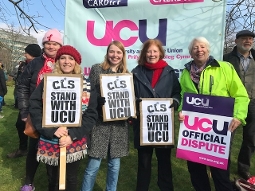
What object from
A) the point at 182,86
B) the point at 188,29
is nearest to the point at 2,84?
the point at 188,29

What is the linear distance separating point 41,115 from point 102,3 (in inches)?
103

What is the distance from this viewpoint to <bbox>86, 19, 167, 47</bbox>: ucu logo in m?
4.51

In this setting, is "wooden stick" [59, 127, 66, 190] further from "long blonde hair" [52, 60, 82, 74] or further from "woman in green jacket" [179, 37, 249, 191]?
"woman in green jacket" [179, 37, 249, 191]

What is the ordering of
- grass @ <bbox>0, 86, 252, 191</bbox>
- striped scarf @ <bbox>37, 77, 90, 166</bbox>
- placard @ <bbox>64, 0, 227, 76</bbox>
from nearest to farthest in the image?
striped scarf @ <bbox>37, 77, 90, 166</bbox>, grass @ <bbox>0, 86, 252, 191</bbox>, placard @ <bbox>64, 0, 227, 76</bbox>

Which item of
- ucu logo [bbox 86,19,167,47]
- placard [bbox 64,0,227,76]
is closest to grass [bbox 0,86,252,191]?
placard [bbox 64,0,227,76]

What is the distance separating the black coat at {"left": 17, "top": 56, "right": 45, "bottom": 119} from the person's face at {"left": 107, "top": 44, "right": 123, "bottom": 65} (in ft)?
3.14

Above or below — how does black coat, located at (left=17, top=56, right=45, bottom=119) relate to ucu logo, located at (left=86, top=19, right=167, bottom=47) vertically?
below

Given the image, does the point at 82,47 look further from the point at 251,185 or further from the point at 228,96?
the point at 251,185

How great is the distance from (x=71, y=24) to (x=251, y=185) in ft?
12.5

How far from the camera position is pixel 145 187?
334 cm

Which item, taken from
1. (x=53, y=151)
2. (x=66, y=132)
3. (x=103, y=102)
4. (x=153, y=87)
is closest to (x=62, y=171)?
(x=53, y=151)

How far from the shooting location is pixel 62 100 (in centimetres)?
277

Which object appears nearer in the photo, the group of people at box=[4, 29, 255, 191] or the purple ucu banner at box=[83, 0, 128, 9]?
the group of people at box=[4, 29, 255, 191]

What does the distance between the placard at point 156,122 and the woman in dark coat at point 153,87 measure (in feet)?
0.28
